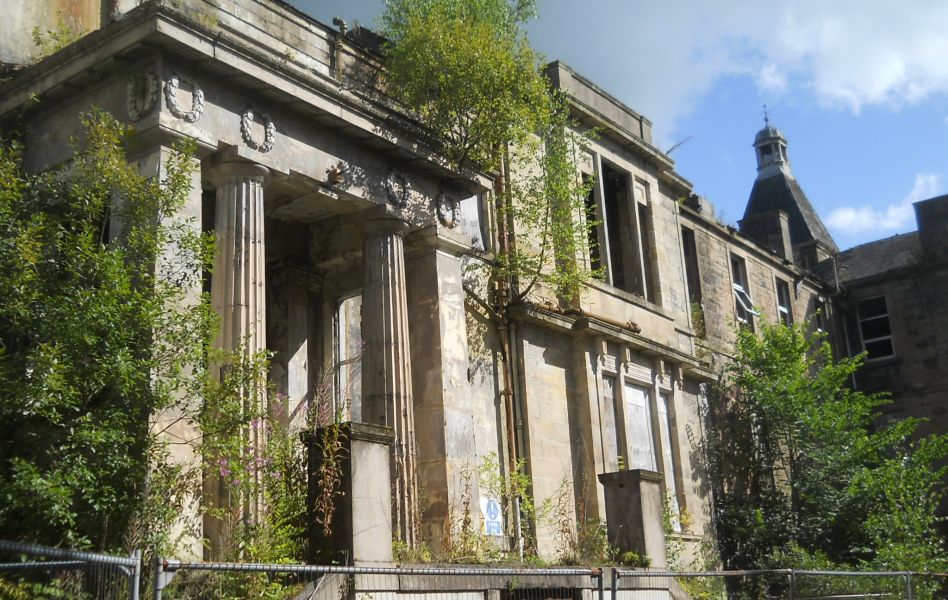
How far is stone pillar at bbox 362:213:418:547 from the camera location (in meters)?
12.6

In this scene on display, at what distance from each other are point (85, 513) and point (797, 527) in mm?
14854

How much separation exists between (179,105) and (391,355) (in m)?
3.83

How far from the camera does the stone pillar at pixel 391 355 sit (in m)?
12.6

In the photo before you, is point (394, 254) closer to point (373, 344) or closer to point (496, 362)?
point (373, 344)

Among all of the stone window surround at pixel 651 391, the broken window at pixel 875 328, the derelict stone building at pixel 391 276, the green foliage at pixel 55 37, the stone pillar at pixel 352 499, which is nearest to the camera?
the stone pillar at pixel 352 499

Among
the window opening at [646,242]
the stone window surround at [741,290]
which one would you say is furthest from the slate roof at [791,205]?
the window opening at [646,242]

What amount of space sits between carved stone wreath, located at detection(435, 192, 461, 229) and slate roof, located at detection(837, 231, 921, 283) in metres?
19.0

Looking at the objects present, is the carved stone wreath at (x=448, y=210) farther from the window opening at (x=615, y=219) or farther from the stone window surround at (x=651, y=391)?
the window opening at (x=615, y=219)

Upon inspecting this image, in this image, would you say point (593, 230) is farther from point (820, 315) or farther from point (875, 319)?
point (875, 319)

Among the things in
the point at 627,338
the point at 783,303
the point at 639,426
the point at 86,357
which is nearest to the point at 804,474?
the point at 639,426

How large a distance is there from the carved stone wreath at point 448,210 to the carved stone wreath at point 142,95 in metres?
4.41

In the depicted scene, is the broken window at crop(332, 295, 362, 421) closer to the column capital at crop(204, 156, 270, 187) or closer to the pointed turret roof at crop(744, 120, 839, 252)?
the column capital at crop(204, 156, 270, 187)

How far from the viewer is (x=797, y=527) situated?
20484 millimetres

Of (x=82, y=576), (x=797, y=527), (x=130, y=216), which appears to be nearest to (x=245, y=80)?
(x=130, y=216)
